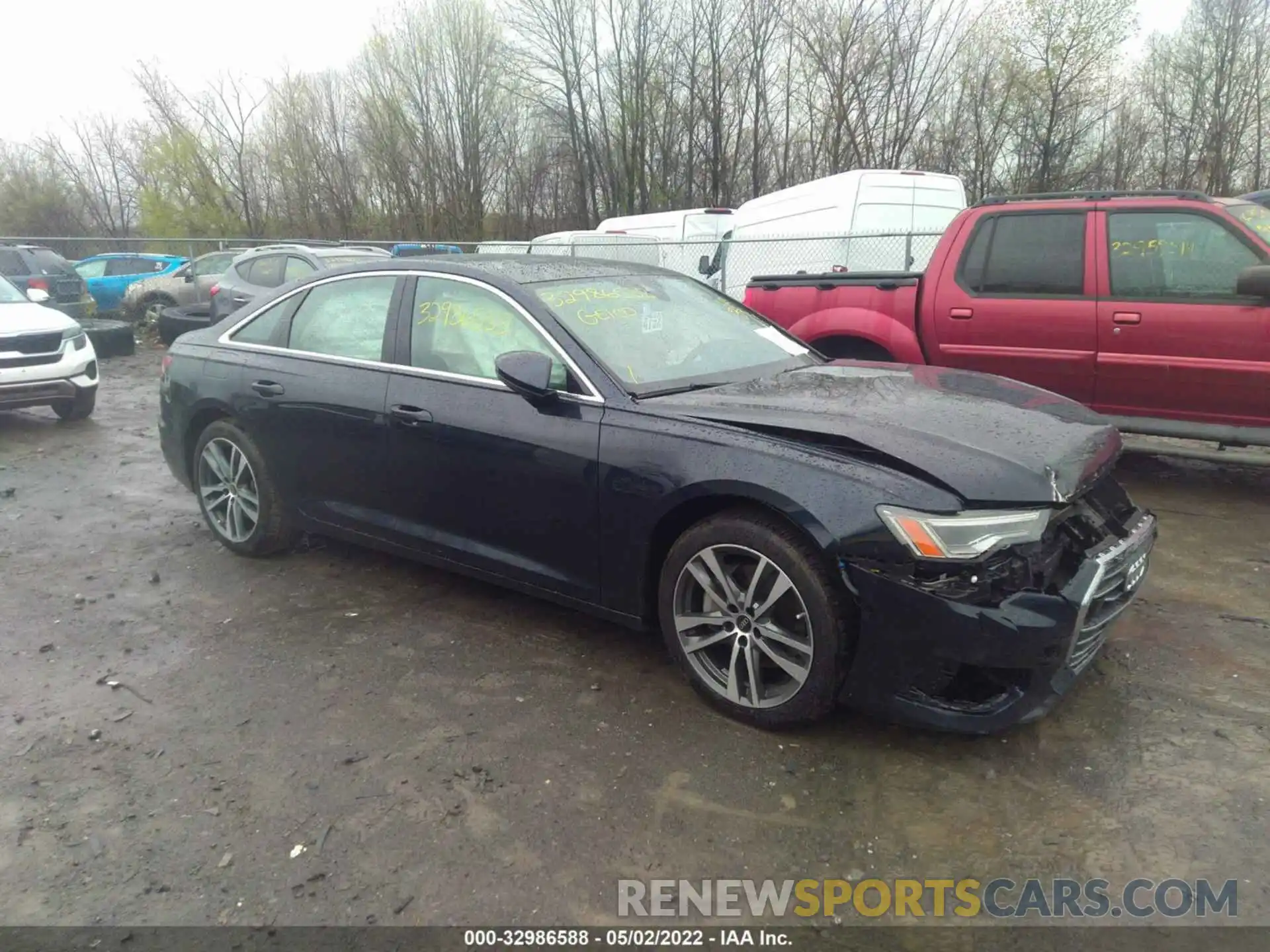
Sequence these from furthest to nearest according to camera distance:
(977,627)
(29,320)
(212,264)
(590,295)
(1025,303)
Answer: (212,264)
(29,320)
(1025,303)
(590,295)
(977,627)

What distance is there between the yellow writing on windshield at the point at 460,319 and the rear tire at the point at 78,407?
6.56 m

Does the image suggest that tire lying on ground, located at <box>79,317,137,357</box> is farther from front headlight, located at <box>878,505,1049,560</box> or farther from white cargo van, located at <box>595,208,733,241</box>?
front headlight, located at <box>878,505,1049,560</box>

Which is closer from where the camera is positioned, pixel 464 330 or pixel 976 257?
pixel 464 330

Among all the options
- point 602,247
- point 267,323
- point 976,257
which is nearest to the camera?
point 267,323

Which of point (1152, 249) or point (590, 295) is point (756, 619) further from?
point (1152, 249)

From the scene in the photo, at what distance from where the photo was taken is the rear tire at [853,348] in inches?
249

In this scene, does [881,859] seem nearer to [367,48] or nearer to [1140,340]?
[1140,340]

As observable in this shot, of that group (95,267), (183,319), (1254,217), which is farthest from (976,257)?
(95,267)

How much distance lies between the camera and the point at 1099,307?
5.66 m

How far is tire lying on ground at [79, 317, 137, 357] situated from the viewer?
44.0ft

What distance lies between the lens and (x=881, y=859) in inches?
99.5

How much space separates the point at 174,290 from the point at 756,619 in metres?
16.7

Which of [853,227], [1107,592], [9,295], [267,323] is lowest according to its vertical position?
[1107,592]

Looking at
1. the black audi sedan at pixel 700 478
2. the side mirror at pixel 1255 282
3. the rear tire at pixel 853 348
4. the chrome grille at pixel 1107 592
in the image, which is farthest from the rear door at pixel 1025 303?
the chrome grille at pixel 1107 592
